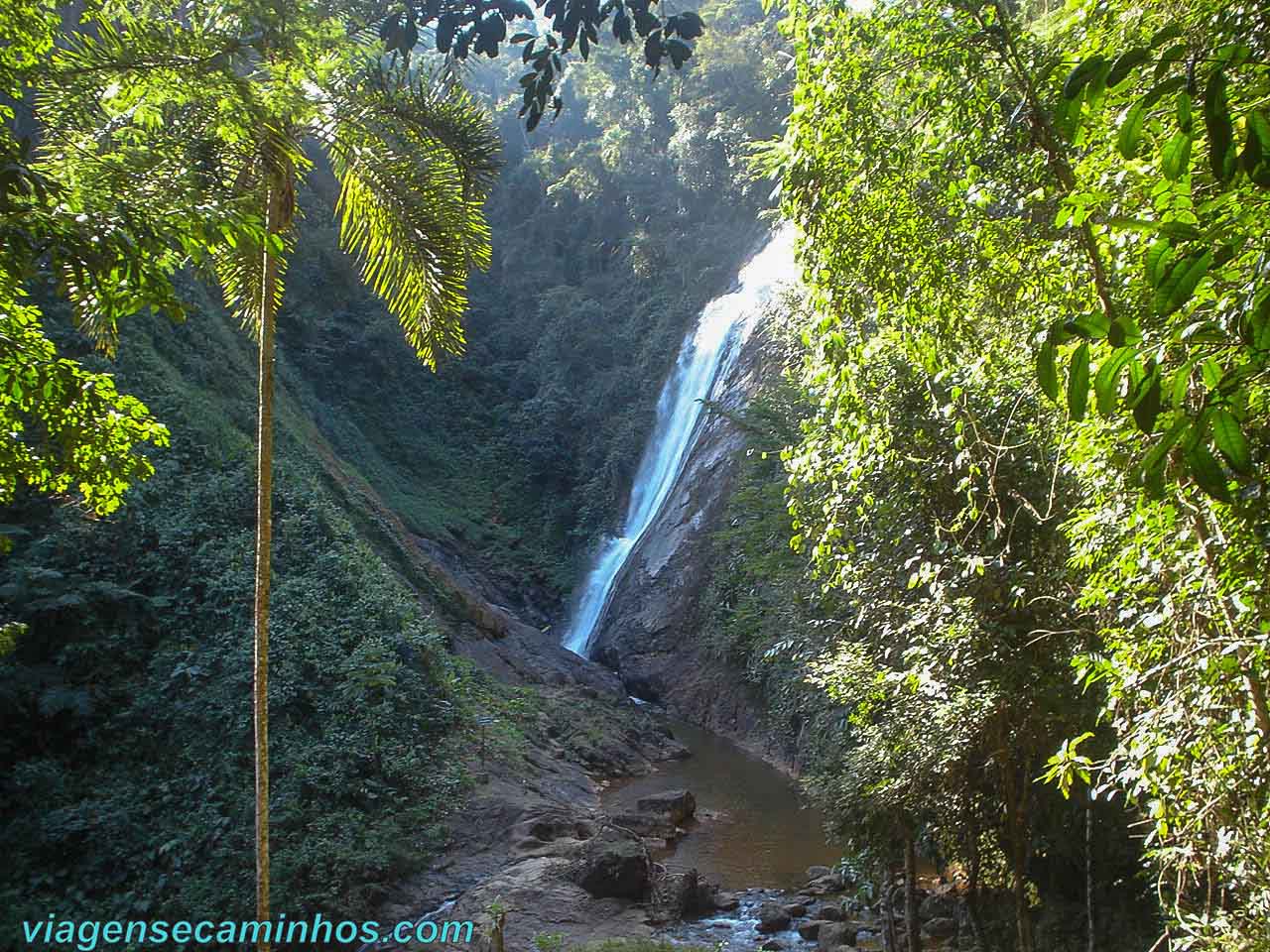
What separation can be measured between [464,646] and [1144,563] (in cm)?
1394

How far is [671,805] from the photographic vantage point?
12328 mm

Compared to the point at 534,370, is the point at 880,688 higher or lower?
lower

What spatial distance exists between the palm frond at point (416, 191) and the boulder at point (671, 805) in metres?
7.93

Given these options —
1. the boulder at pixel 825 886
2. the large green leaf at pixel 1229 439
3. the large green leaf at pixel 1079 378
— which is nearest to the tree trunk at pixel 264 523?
the large green leaf at pixel 1079 378

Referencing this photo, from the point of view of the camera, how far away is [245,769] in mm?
8641

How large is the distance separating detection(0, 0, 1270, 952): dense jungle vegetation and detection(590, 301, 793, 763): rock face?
8.16ft

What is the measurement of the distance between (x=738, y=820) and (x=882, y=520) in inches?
310

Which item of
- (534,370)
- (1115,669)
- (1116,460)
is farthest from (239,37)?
(534,370)

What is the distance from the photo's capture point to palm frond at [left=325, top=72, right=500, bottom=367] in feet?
20.0

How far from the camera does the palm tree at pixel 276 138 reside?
514cm

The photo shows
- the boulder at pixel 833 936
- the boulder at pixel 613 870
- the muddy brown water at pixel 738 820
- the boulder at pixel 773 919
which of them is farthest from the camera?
the muddy brown water at pixel 738 820

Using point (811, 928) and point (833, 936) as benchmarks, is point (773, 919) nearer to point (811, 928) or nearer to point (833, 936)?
point (811, 928)

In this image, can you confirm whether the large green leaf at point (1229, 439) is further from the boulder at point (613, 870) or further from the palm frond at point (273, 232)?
the boulder at point (613, 870)

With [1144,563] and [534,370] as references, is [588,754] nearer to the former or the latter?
[1144,563]
